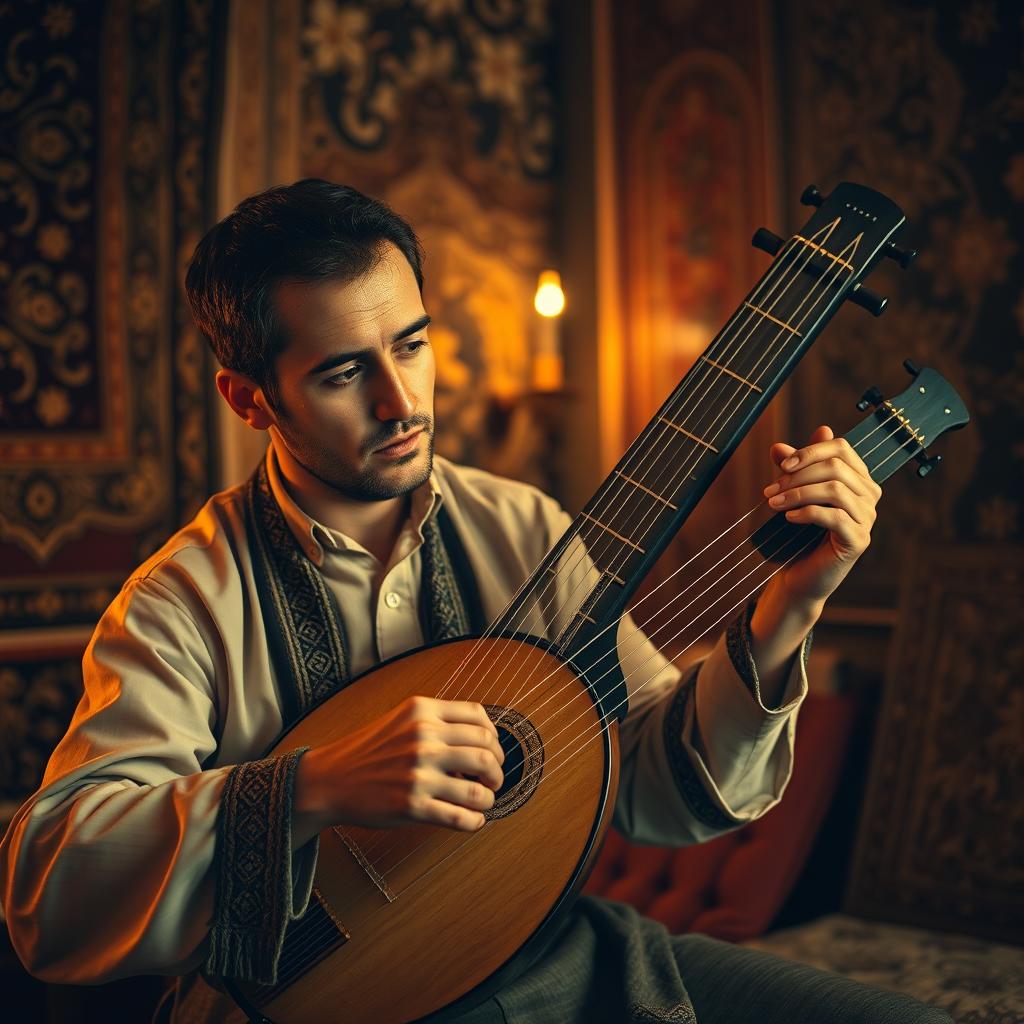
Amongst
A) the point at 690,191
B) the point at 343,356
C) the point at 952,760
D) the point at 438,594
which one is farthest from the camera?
the point at 690,191

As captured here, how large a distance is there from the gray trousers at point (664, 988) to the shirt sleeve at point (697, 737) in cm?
14

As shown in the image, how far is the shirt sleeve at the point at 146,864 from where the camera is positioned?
1.09 meters

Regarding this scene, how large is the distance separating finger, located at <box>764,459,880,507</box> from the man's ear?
692 millimetres

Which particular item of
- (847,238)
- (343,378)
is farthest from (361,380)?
(847,238)

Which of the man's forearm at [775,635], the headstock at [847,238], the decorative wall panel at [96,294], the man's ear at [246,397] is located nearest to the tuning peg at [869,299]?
the headstock at [847,238]

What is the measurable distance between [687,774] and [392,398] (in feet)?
2.04

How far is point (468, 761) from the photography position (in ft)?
3.35

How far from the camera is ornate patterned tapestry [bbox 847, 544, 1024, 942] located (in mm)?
1976

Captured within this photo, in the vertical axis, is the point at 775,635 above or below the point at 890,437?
below

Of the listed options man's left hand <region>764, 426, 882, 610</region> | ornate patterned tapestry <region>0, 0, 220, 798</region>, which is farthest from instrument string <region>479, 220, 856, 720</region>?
ornate patterned tapestry <region>0, 0, 220, 798</region>

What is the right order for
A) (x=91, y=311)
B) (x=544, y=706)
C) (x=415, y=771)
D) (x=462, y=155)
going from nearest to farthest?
1. (x=415, y=771)
2. (x=544, y=706)
3. (x=91, y=311)
4. (x=462, y=155)

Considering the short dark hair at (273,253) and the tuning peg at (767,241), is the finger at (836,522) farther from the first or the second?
the short dark hair at (273,253)

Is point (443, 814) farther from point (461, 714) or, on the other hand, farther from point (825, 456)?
point (825, 456)

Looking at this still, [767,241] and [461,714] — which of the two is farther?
[767,241]
